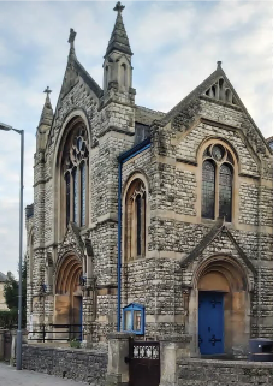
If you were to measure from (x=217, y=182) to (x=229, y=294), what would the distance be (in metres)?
4.43

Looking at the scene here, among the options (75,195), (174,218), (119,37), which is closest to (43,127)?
(75,195)

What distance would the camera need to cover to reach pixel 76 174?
2538 centimetres

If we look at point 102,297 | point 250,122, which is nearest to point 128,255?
point 102,297

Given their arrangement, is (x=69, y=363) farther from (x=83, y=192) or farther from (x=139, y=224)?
(x=83, y=192)

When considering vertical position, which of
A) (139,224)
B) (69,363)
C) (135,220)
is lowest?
(69,363)

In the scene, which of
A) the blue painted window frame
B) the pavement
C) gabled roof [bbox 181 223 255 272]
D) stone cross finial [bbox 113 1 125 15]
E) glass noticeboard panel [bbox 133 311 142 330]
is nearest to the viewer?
the pavement

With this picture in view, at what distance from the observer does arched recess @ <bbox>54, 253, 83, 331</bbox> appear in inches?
993

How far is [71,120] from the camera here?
25.8 m

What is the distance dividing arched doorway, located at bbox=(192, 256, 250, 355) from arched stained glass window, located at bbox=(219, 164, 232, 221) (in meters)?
1.92

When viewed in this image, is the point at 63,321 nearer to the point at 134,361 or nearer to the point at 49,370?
the point at 49,370

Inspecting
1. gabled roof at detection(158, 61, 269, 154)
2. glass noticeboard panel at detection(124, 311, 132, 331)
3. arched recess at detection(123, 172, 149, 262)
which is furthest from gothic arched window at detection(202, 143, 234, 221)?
glass noticeboard panel at detection(124, 311, 132, 331)

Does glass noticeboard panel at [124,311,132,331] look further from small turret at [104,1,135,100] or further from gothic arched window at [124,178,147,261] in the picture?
small turret at [104,1,135,100]

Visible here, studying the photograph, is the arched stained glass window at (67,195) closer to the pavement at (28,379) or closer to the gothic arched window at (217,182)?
the gothic arched window at (217,182)

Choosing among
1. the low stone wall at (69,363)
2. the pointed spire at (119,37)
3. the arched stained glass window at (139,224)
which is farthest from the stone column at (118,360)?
the pointed spire at (119,37)
